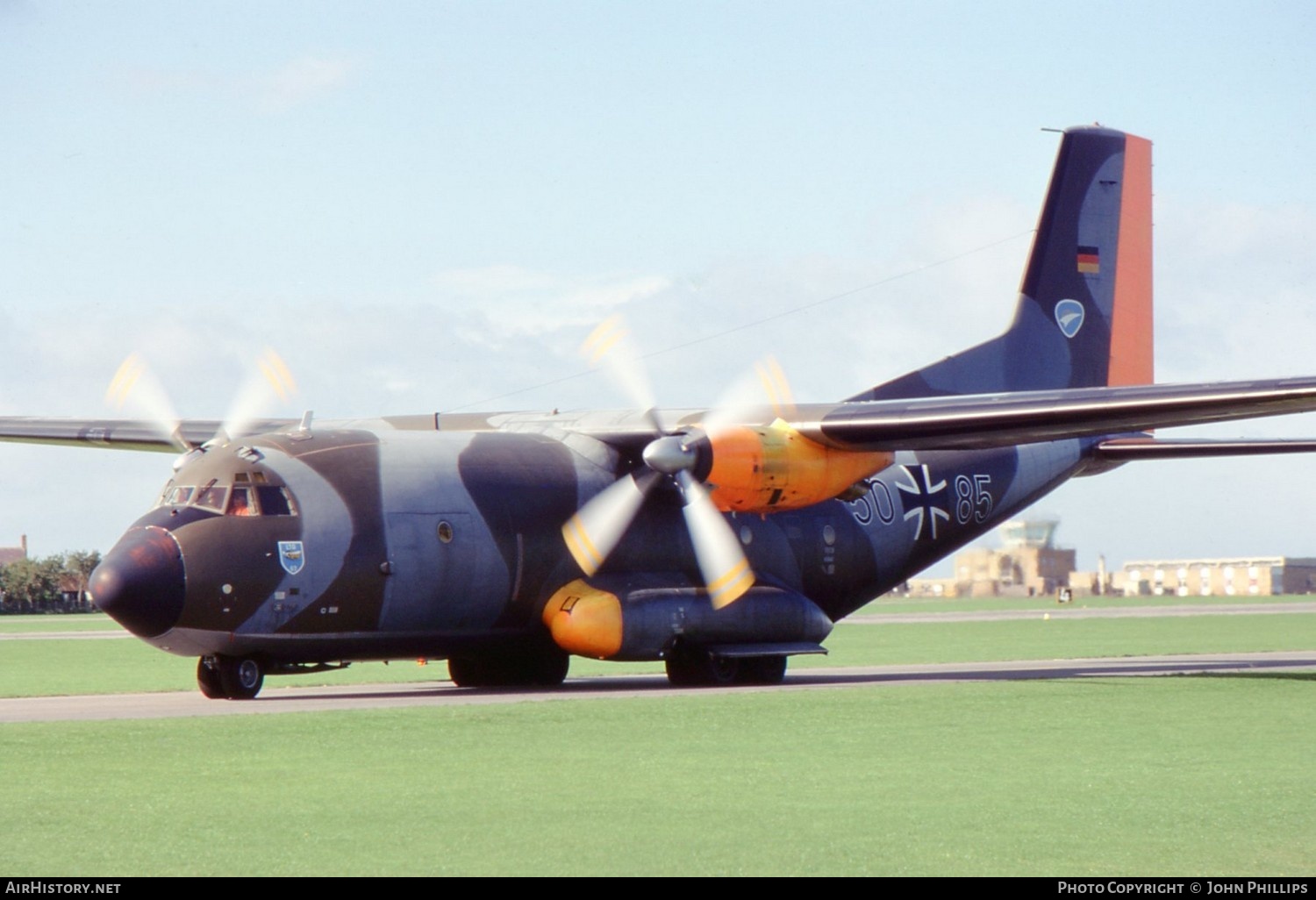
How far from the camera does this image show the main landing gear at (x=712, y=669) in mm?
25156

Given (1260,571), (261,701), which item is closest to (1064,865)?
(261,701)

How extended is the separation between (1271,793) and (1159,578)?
112 metres

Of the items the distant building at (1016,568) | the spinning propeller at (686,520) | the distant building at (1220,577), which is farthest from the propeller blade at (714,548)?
the distant building at (1220,577)

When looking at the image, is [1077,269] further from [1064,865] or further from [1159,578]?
[1159,578]

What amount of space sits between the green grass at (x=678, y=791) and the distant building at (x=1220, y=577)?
314 ft

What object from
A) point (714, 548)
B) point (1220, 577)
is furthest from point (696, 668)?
point (1220, 577)

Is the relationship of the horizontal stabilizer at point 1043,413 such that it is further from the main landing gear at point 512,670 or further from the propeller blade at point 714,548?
the main landing gear at point 512,670

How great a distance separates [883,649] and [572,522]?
13.8 meters

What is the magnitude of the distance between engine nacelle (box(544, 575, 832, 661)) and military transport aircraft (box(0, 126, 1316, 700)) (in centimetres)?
3

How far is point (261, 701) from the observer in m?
22.1

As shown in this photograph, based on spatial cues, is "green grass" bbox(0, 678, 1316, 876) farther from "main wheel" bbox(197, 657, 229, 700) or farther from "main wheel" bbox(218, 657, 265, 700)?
"main wheel" bbox(197, 657, 229, 700)

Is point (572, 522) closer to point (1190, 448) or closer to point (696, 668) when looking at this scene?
point (696, 668)

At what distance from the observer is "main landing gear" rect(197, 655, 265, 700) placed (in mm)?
21953

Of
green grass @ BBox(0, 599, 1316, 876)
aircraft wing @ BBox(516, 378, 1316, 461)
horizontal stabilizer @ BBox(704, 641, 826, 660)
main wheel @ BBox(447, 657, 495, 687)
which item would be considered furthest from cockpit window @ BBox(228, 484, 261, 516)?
horizontal stabilizer @ BBox(704, 641, 826, 660)
